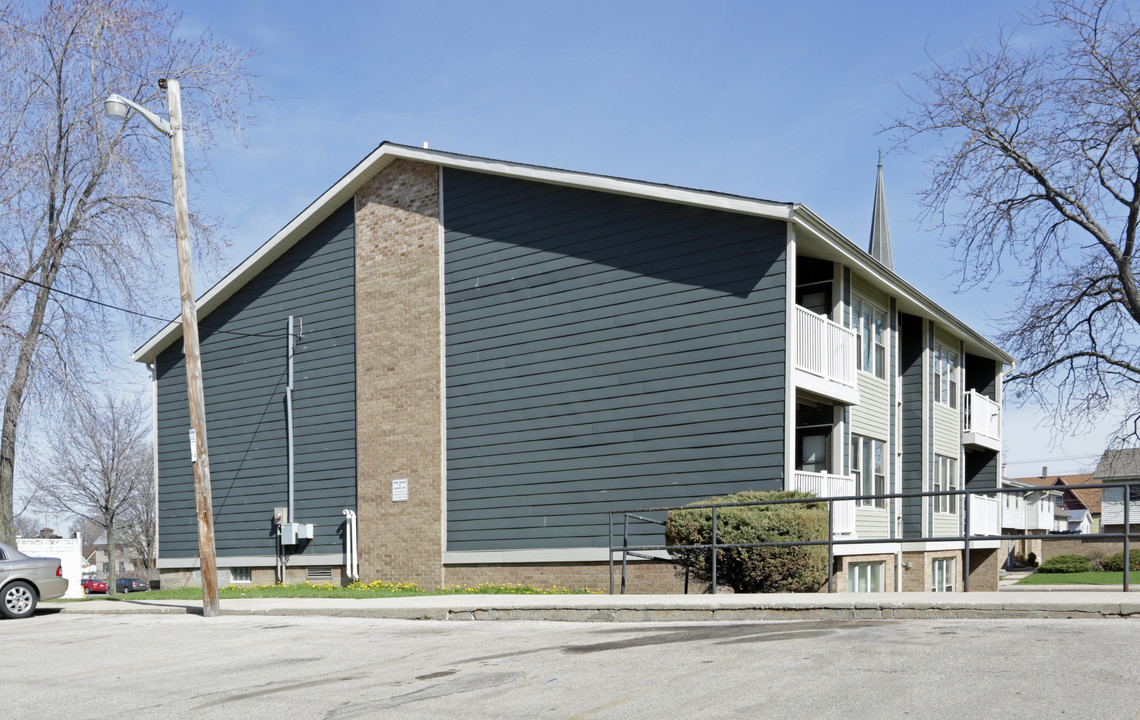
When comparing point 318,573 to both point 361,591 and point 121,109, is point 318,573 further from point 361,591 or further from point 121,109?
point 121,109

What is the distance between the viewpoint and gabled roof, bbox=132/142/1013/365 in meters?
17.7

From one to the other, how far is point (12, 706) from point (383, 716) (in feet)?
10.8

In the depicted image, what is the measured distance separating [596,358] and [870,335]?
278 inches

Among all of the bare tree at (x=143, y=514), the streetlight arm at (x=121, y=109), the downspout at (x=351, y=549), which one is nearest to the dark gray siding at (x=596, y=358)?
the downspout at (x=351, y=549)

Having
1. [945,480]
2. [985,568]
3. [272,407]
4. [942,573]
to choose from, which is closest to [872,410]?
[945,480]

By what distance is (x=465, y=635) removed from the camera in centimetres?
1181

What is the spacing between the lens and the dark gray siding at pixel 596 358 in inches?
703

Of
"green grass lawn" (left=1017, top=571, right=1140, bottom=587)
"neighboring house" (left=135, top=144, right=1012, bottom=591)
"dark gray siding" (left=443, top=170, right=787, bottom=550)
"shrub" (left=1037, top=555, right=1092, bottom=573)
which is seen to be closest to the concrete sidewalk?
"dark gray siding" (left=443, top=170, right=787, bottom=550)

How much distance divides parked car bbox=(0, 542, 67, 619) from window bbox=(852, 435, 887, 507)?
15.2 meters

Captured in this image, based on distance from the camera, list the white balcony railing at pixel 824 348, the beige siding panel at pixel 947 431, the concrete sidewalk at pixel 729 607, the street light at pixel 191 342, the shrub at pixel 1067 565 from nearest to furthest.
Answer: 1. the concrete sidewalk at pixel 729 607
2. the street light at pixel 191 342
3. the white balcony railing at pixel 824 348
4. the beige siding panel at pixel 947 431
5. the shrub at pixel 1067 565

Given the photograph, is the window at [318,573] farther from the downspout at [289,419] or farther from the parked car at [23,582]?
the parked car at [23,582]

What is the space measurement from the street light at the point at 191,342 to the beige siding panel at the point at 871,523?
40.3ft

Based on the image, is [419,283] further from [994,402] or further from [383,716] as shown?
[994,402]

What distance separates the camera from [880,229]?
40.7m
